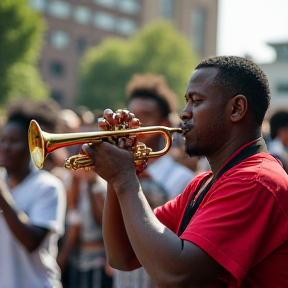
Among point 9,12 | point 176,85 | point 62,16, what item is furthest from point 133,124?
point 62,16

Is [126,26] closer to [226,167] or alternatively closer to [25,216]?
[25,216]

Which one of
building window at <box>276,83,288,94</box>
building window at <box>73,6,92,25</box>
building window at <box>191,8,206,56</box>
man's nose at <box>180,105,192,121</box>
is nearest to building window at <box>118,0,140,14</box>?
building window at <box>73,6,92,25</box>

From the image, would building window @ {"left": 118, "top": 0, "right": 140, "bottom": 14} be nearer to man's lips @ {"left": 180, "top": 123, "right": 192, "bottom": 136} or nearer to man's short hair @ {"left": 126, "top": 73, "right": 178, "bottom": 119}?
man's short hair @ {"left": 126, "top": 73, "right": 178, "bottom": 119}

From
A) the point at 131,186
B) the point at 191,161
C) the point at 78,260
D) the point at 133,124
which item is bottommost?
the point at 78,260

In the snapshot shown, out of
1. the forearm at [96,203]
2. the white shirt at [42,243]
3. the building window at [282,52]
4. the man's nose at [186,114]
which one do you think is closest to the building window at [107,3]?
the building window at [282,52]

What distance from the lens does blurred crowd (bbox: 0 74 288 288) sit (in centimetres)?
425

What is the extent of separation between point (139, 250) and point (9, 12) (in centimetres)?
3453

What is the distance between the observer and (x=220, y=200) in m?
2.34

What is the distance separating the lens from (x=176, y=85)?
56500mm

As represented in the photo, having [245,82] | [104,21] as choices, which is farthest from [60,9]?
[245,82]

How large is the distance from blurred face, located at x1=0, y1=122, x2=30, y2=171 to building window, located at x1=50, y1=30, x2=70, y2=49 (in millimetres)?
63929

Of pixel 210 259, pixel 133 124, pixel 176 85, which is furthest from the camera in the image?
pixel 176 85

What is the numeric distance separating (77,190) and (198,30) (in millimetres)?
81192

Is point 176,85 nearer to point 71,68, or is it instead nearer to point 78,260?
point 71,68
